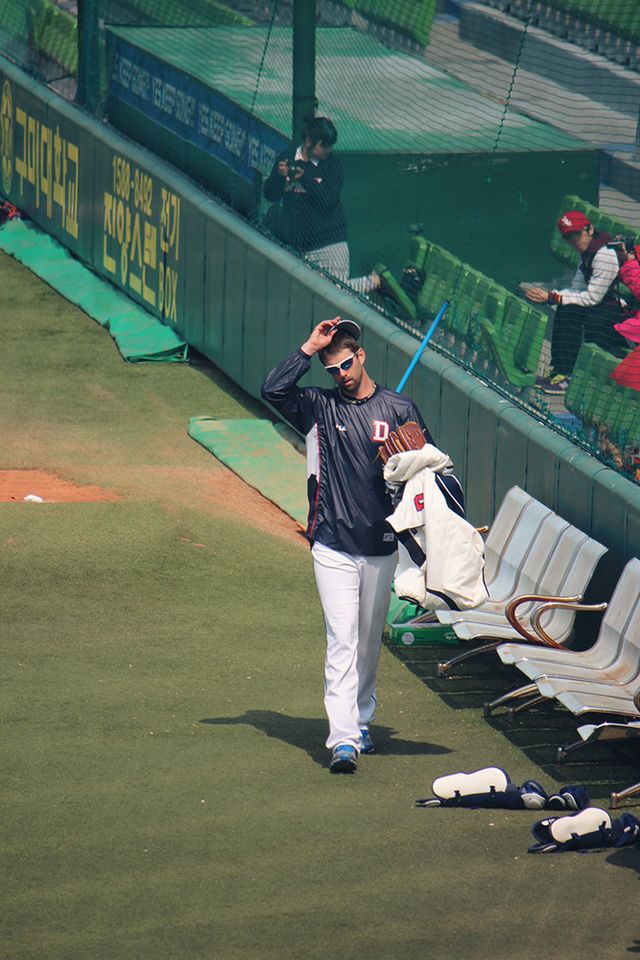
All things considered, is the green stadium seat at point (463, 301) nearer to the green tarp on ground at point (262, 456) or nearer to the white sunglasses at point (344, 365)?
the green tarp on ground at point (262, 456)

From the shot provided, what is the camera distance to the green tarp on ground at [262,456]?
11.4 m

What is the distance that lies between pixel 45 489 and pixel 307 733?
4.06m

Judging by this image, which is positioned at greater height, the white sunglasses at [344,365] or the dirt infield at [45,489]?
the white sunglasses at [344,365]

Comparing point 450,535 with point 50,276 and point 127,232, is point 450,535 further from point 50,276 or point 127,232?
point 50,276

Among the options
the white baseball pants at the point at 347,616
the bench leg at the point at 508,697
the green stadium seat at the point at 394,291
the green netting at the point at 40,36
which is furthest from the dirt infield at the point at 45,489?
the green netting at the point at 40,36

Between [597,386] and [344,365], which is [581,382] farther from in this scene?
[344,365]

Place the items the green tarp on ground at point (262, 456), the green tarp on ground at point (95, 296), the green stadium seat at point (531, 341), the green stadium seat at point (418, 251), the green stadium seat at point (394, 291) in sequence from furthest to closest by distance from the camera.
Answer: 1. the green tarp on ground at point (95, 296)
2. the green tarp on ground at point (262, 456)
3. the green stadium seat at point (394, 291)
4. the green stadium seat at point (418, 251)
5. the green stadium seat at point (531, 341)

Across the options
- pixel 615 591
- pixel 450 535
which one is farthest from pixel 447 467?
pixel 615 591

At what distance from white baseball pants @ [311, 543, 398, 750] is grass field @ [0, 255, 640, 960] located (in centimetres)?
25

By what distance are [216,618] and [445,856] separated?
9.86 ft

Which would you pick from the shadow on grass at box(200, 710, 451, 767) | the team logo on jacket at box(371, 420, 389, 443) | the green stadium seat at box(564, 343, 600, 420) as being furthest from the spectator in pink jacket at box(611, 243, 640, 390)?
the shadow on grass at box(200, 710, 451, 767)

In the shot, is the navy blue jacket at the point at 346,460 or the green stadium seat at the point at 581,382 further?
the green stadium seat at the point at 581,382

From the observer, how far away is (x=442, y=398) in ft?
33.7

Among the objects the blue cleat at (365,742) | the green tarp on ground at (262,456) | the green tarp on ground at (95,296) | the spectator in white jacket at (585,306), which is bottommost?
the green tarp on ground at (95,296)
